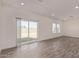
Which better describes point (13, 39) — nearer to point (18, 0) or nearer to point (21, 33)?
point (21, 33)

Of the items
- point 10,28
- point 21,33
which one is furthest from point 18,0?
point 21,33

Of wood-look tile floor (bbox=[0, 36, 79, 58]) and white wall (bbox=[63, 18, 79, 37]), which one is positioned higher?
white wall (bbox=[63, 18, 79, 37])

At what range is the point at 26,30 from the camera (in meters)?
8.62

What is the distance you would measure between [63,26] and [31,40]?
866 cm

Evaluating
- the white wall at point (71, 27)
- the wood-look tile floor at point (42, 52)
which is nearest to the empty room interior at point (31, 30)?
the wood-look tile floor at point (42, 52)

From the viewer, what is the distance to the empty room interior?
17.4 ft

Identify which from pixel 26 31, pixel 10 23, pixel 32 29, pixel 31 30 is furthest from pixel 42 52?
pixel 32 29

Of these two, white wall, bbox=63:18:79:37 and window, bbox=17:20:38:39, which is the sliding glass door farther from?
white wall, bbox=63:18:79:37

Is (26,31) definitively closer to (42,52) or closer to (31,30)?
(31,30)

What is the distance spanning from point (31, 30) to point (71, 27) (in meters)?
8.28

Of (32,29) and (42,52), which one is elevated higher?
(32,29)

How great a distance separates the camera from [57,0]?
20.8 feet

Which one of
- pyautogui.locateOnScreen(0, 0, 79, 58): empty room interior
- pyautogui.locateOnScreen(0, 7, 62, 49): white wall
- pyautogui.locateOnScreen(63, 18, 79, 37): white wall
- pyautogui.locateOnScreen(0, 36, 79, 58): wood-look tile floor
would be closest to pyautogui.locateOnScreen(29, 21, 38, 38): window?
pyautogui.locateOnScreen(0, 0, 79, 58): empty room interior

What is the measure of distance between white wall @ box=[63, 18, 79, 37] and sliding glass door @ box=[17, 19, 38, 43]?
7536 mm
